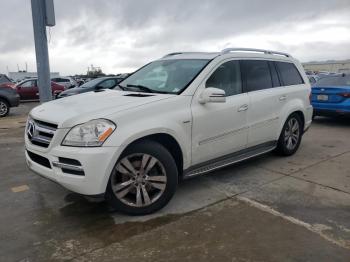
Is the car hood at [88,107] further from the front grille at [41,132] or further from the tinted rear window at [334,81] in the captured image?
the tinted rear window at [334,81]

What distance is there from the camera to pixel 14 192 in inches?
181

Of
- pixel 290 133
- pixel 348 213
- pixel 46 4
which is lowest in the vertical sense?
pixel 348 213

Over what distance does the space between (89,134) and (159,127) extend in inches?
28.9

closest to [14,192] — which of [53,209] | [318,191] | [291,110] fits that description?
[53,209]

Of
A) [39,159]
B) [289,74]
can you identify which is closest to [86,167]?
[39,159]

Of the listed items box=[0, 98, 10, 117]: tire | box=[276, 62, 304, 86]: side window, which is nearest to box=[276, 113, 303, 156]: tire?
box=[276, 62, 304, 86]: side window

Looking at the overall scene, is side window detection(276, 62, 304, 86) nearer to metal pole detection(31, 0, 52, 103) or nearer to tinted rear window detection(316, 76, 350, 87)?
tinted rear window detection(316, 76, 350, 87)

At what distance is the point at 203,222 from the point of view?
364cm

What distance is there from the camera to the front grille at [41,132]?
358 centimetres

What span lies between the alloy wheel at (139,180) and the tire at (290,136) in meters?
2.78

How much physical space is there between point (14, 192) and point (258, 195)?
3098 millimetres

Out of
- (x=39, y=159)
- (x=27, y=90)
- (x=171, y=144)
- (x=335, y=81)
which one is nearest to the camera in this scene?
(x=39, y=159)

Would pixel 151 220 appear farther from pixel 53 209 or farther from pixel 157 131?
pixel 53 209

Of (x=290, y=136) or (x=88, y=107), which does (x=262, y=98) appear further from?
(x=88, y=107)
